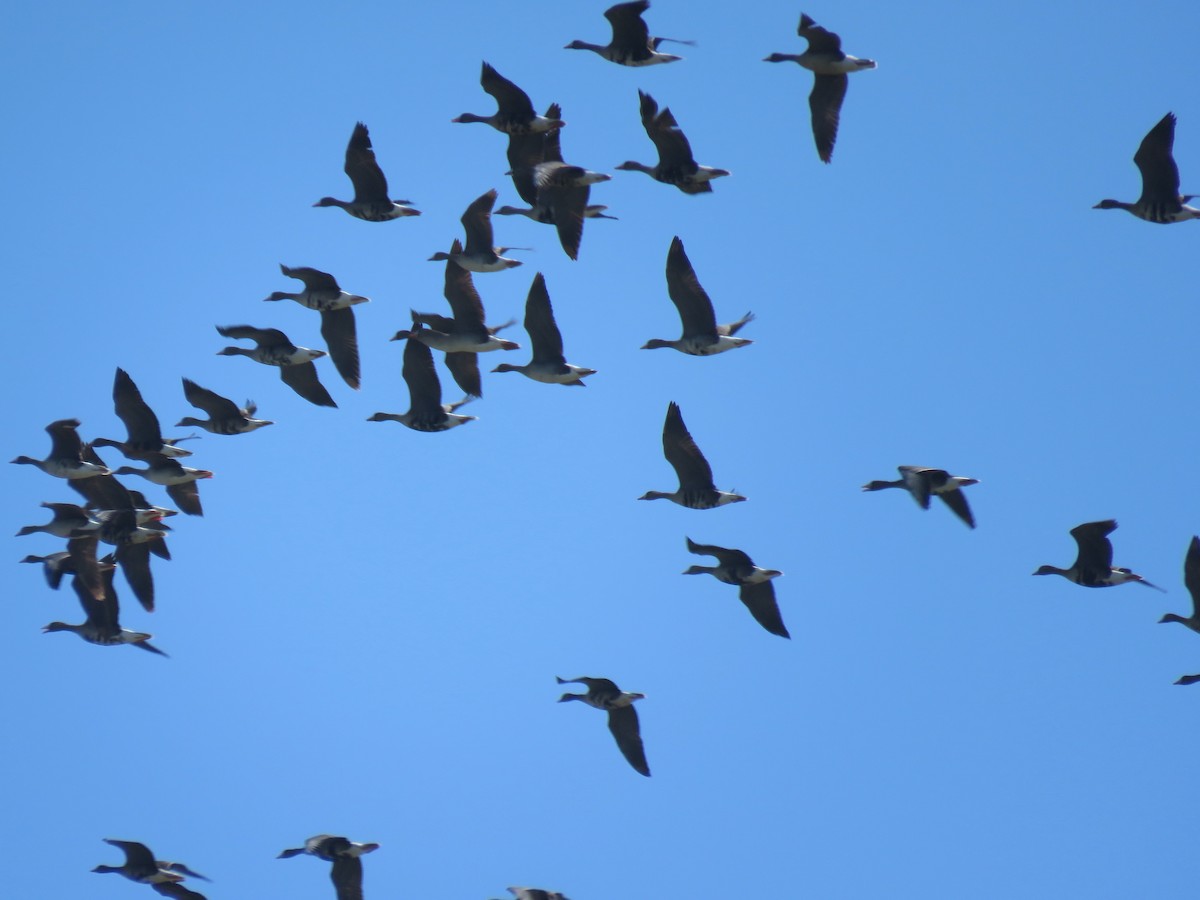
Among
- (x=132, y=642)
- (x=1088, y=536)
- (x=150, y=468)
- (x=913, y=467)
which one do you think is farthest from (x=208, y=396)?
(x=1088, y=536)

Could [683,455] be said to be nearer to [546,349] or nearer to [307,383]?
[546,349]

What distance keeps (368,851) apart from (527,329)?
824cm

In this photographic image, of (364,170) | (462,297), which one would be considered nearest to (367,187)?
(364,170)

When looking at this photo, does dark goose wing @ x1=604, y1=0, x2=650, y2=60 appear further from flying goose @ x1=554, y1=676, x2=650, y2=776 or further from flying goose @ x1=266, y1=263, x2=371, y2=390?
flying goose @ x1=554, y1=676, x2=650, y2=776

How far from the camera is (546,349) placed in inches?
1329

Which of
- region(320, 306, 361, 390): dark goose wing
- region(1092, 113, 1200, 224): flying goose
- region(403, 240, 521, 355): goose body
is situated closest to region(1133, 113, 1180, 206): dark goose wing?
region(1092, 113, 1200, 224): flying goose

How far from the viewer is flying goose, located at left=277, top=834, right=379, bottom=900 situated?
1265 inches

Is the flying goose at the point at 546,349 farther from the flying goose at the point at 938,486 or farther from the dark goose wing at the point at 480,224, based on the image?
the flying goose at the point at 938,486

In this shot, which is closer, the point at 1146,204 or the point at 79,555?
the point at 1146,204

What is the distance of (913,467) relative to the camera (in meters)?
31.3

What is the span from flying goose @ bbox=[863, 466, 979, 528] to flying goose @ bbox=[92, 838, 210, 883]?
12068 mm

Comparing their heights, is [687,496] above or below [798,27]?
below

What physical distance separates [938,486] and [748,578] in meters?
3.30

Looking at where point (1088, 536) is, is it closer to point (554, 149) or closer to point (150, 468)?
point (554, 149)
